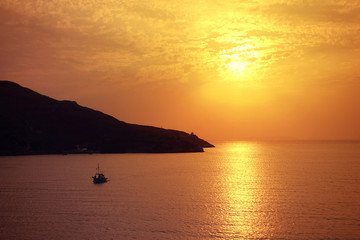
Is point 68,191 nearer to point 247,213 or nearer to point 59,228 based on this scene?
point 59,228

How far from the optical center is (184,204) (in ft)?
250

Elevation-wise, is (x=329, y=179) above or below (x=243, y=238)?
above

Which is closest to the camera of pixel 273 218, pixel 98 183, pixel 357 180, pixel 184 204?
pixel 273 218

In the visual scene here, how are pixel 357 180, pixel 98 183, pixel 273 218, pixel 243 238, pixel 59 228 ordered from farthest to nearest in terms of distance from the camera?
pixel 357 180 < pixel 98 183 < pixel 273 218 < pixel 59 228 < pixel 243 238

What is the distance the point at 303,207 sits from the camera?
233 ft

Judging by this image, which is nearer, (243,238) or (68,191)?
(243,238)

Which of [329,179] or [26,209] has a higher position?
[329,179]

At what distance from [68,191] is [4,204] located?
19326 mm

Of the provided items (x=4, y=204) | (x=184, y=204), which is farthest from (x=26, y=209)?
(x=184, y=204)

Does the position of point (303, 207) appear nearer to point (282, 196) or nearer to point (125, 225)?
point (282, 196)

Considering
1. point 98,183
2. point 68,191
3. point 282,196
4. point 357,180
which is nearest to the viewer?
point 282,196

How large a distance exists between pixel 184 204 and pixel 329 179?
6783 centimetres

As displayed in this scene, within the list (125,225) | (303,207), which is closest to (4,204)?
(125,225)

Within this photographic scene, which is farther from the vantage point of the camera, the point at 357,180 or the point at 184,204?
the point at 357,180
